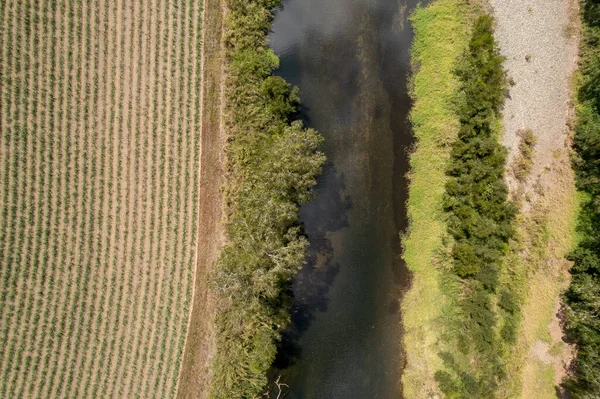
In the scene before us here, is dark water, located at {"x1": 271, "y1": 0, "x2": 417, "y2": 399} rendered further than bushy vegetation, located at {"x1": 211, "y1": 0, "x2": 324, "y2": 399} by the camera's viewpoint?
Yes

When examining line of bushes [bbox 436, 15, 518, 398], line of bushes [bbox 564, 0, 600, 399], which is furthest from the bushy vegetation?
line of bushes [bbox 564, 0, 600, 399]

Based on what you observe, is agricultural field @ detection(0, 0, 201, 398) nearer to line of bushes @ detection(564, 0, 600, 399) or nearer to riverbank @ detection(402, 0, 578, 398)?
riverbank @ detection(402, 0, 578, 398)

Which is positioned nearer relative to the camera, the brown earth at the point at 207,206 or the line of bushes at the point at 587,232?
the line of bushes at the point at 587,232

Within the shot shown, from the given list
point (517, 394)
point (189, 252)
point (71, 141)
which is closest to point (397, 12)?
point (189, 252)

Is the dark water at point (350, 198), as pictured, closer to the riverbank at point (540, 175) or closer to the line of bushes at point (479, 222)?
the line of bushes at point (479, 222)

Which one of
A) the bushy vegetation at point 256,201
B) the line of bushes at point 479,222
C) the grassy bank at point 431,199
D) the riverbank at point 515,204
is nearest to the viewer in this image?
the bushy vegetation at point 256,201

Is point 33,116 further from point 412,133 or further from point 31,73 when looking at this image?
point 412,133

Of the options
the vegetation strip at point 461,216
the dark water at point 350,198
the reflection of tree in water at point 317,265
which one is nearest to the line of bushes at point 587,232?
the vegetation strip at point 461,216
